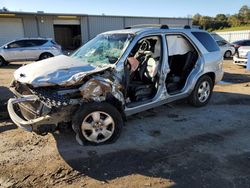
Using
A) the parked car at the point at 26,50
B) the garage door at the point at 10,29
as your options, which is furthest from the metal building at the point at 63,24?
the parked car at the point at 26,50

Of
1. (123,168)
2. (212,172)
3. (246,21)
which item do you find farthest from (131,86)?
(246,21)

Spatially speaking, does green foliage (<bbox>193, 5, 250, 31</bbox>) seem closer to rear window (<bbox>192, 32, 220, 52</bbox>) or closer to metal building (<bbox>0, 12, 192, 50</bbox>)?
metal building (<bbox>0, 12, 192, 50</bbox>)

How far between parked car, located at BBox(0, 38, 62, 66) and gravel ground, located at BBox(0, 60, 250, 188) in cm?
1230

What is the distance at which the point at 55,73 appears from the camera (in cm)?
424

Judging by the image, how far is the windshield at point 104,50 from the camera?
4955mm

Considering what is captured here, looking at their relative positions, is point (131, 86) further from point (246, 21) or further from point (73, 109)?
point (246, 21)

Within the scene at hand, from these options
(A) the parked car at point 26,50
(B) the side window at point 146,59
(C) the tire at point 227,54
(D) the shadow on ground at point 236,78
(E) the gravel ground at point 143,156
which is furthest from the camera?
(C) the tire at point 227,54

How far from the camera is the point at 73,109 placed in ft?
13.8

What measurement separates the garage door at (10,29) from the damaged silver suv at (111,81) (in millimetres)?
23071

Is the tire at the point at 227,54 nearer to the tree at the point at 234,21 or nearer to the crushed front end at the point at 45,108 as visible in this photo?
the crushed front end at the point at 45,108

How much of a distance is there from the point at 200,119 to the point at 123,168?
104 inches

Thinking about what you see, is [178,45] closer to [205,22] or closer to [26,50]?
[26,50]

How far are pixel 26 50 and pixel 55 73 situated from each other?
1419 centimetres

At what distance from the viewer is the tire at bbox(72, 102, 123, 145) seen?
423cm
